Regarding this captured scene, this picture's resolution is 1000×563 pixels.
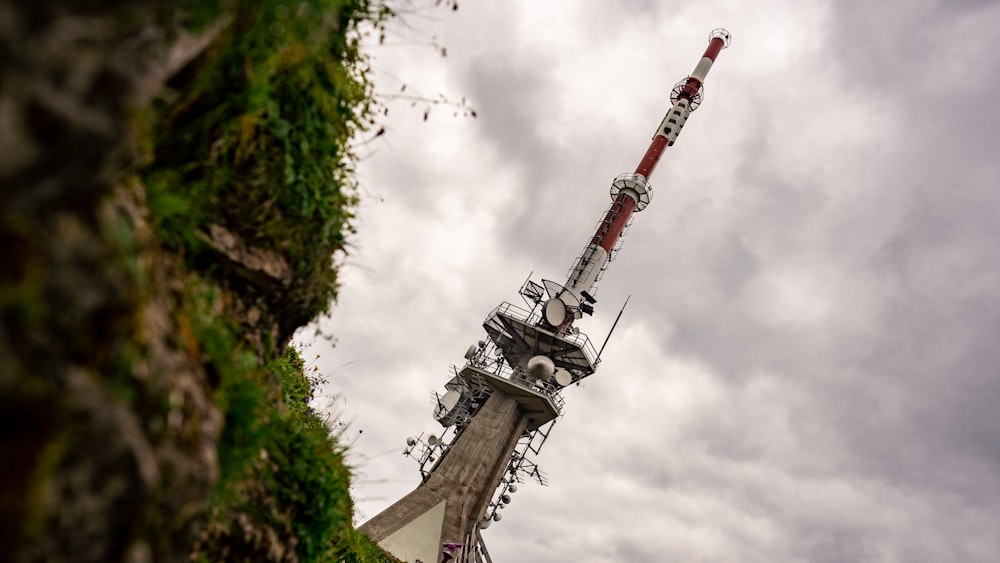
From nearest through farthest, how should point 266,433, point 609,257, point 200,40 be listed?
point 200,40 → point 266,433 → point 609,257

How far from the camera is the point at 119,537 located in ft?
7.62

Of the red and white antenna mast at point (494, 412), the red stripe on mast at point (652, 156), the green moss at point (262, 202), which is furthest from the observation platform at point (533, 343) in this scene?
the green moss at point (262, 202)

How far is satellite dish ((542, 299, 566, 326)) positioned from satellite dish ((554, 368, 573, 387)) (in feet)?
9.64

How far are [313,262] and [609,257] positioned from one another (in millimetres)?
32075

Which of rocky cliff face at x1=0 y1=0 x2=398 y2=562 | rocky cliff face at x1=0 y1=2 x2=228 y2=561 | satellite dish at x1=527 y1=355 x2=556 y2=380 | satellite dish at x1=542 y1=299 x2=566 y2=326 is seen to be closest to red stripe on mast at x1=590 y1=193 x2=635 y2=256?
satellite dish at x1=542 y1=299 x2=566 y2=326

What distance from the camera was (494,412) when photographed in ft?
97.7

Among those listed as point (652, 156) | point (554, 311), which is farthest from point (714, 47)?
point (554, 311)

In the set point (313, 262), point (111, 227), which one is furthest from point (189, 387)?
point (313, 262)

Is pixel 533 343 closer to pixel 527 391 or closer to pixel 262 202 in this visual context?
pixel 527 391

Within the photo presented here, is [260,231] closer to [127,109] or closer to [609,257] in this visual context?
[127,109]

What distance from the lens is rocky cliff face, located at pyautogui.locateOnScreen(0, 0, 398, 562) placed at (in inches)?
67.7

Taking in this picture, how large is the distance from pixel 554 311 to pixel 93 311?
95.5 ft

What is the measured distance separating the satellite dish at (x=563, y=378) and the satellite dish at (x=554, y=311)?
294 centimetres

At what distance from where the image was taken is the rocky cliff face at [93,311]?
5.64ft
